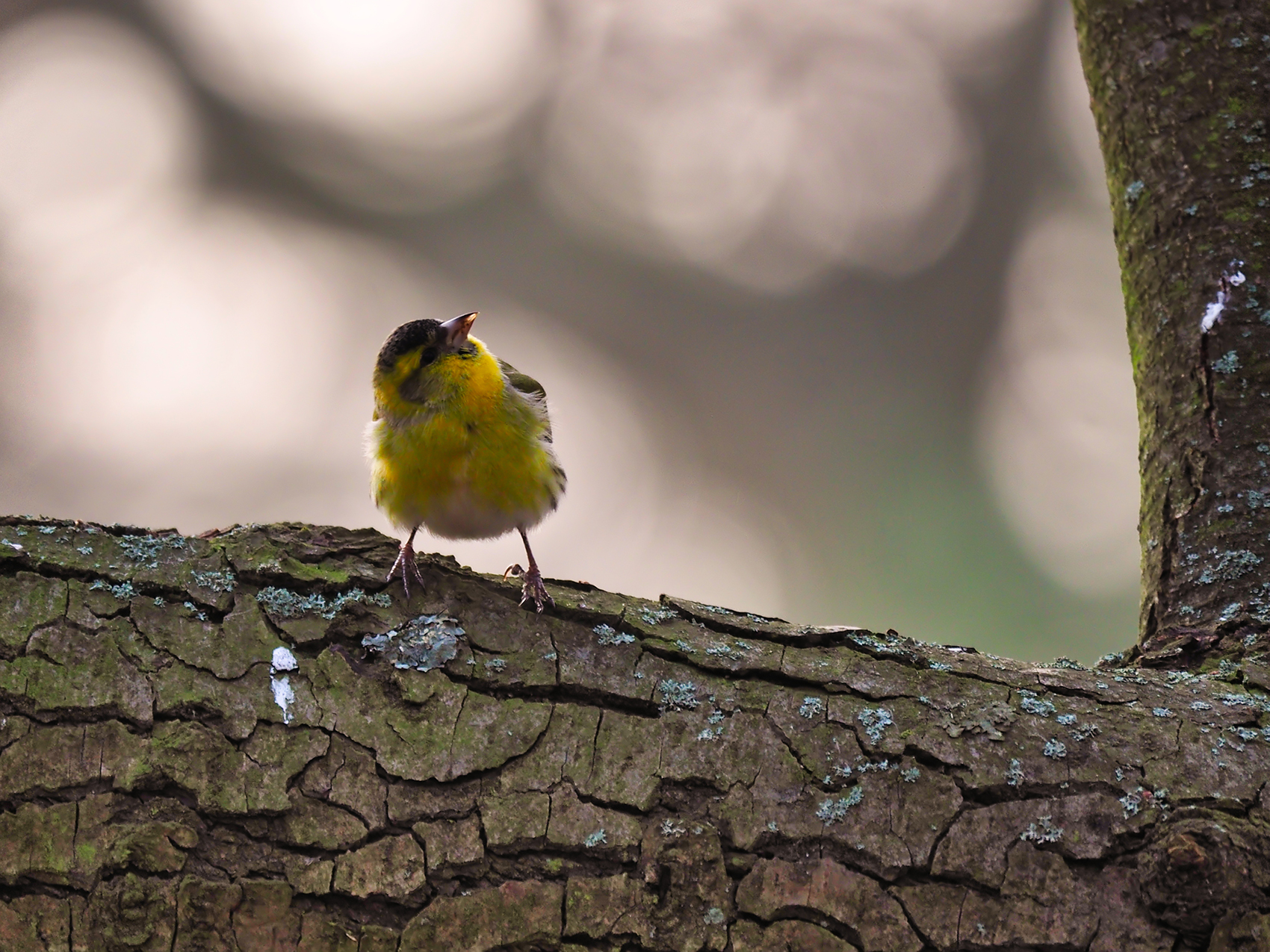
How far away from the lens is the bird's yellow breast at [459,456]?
3.71m

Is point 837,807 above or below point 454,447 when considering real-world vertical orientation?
below

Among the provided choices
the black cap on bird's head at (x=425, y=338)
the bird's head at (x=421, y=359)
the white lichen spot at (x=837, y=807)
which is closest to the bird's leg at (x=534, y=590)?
the white lichen spot at (x=837, y=807)

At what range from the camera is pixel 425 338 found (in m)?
4.11

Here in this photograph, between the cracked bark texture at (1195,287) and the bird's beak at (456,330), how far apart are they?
2.43m

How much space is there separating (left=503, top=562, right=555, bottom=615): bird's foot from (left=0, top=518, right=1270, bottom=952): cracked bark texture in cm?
13

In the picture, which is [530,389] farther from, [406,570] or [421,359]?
[406,570]

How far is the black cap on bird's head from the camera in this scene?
13.5ft

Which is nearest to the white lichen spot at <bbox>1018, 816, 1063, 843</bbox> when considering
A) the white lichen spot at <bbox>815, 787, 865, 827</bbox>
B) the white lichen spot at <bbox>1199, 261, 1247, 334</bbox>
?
the white lichen spot at <bbox>815, 787, 865, 827</bbox>

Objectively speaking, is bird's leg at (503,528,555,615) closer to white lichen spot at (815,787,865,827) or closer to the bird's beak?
white lichen spot at (815,787,865,827)

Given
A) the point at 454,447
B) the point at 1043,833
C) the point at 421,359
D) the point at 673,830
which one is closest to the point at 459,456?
the point at 454,447

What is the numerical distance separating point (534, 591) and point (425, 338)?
1709 millimetres

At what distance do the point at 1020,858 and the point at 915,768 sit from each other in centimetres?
28

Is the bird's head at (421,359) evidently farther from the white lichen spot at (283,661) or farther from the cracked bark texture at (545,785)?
the white lichen spot at (283,661)

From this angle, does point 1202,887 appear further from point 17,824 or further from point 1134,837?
point 17,824
